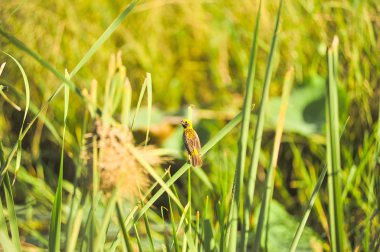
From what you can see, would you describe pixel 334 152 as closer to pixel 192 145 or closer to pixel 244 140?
pixel 244 140

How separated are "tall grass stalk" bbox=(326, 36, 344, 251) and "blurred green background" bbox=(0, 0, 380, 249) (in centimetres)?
67

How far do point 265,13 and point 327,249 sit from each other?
933 millimetres

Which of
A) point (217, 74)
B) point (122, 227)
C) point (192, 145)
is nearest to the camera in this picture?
point (122, 227)

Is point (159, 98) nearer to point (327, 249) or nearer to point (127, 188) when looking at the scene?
point (327, 249)

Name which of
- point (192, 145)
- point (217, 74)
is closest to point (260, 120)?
point (192, 145)

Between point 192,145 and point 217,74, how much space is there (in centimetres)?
125

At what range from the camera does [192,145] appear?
764 millimetres

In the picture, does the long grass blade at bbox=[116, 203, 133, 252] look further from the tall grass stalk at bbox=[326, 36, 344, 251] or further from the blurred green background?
the blurred green background

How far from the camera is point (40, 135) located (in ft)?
6.32

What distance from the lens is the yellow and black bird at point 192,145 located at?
0.73 meters

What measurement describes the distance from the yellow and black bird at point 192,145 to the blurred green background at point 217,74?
56 centimetres

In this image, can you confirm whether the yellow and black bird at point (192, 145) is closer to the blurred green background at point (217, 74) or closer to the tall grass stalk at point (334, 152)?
the tall grass stalk at point (334, 152)

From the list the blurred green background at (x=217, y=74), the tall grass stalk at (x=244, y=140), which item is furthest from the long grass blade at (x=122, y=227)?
the blurred green background at (x=217, y=74)

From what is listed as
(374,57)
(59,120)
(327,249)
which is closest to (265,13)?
(374,57)
